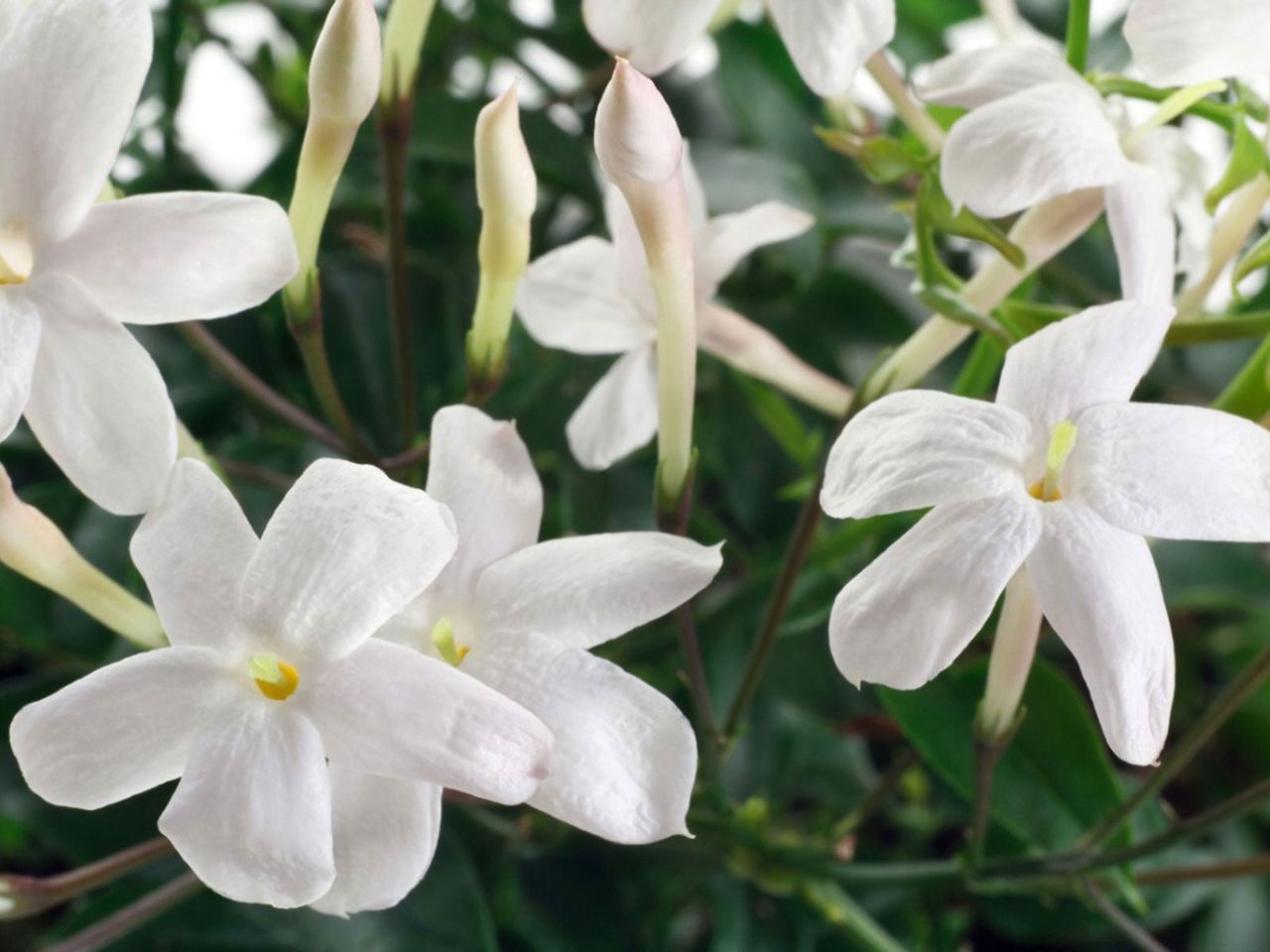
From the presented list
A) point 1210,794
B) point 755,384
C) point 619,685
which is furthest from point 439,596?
point 1210,794

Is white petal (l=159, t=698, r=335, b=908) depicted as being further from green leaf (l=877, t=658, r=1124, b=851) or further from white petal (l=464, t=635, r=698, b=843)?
green leaf (l=877, t=658, r=1124, b=851)

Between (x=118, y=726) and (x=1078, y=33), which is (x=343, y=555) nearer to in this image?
(x=118, y=726)

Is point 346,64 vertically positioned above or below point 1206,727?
above

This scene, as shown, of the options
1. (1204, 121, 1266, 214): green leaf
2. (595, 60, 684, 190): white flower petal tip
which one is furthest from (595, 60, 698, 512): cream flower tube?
(1204, 121, 1266, 214): green leaf

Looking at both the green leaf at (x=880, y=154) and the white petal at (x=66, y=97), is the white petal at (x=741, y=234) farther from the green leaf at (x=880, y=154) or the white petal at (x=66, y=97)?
the white petal at (x=66, y=97)

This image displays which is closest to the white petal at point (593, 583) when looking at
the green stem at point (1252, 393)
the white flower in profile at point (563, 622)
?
the white flower in profile at point (563, 622)

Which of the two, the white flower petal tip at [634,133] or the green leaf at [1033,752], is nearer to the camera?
the white flower petal tip at [634,133]

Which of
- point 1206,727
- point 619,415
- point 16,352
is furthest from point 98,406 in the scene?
point 1206,727
